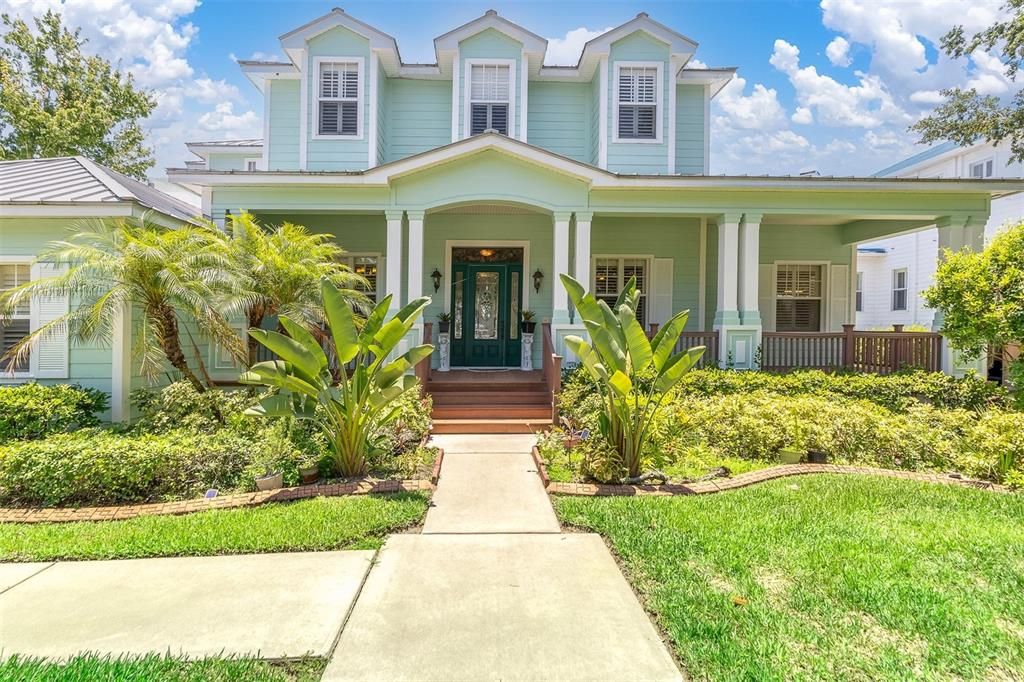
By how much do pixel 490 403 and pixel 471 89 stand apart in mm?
7456

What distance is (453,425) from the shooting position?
8.49m

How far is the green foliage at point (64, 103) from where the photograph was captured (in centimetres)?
1972

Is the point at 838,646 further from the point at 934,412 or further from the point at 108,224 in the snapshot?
Answer: the point at 108,224

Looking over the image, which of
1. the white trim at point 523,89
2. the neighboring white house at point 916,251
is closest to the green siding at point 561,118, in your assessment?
the white trim at point 523,89

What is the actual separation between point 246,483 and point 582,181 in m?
7.58

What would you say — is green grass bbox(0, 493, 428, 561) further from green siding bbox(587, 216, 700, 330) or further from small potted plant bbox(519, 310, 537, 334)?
green siding bbox(587, 216, 700, 330)

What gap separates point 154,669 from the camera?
103 inches

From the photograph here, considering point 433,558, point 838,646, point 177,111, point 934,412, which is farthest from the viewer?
point 177,111

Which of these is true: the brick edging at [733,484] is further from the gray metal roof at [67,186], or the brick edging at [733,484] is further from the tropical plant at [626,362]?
the gray metal roof at [67,186]

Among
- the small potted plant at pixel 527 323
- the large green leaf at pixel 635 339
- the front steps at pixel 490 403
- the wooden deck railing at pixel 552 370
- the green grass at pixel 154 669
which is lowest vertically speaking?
the green grass at pixel 154 669

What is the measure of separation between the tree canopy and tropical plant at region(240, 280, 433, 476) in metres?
17.3

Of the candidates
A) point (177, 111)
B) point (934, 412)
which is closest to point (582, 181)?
point (934, 412)

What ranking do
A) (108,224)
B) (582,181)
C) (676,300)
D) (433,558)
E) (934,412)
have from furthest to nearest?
(676,300) < (582,181) < (108,224) < (934,412) < (433,558)

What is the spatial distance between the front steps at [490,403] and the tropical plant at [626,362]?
273 cm
